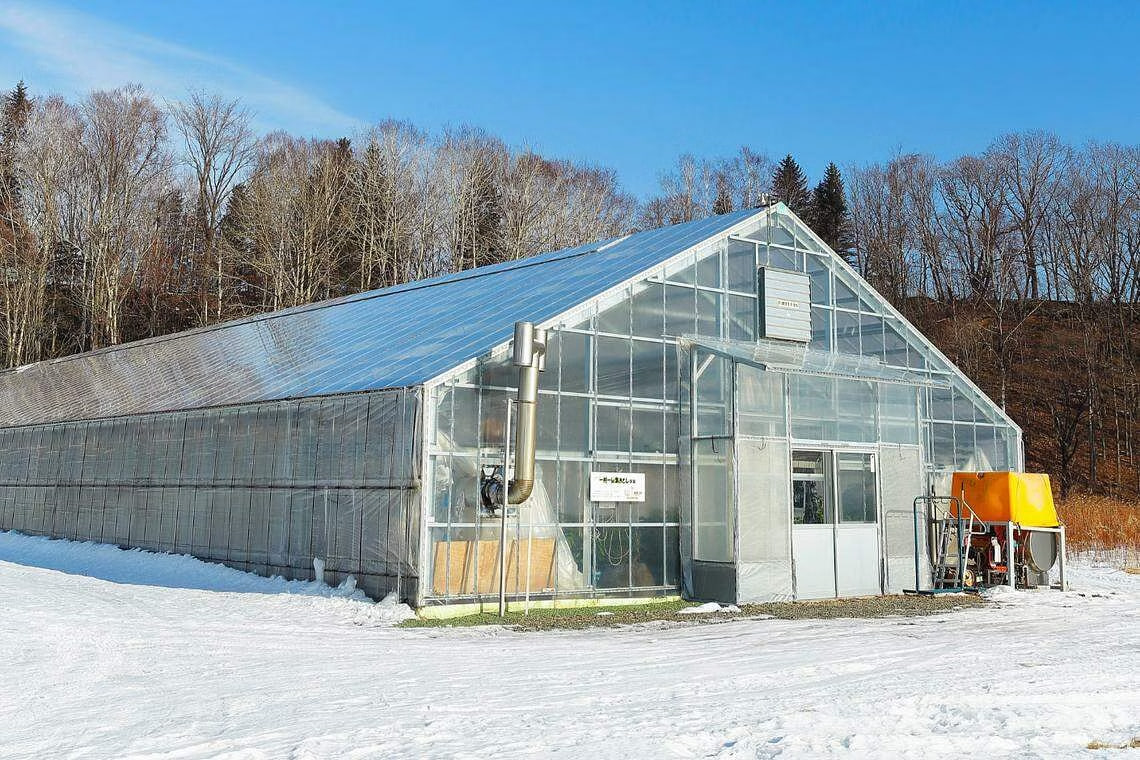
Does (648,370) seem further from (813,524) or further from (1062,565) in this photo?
(1062,565)

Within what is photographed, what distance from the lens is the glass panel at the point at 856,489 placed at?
1912 centimetres

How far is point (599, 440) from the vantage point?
17.5 m

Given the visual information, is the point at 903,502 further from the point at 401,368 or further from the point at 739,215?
the point at 401,368

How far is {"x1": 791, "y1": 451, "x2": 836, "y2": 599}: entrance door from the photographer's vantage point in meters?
18.2

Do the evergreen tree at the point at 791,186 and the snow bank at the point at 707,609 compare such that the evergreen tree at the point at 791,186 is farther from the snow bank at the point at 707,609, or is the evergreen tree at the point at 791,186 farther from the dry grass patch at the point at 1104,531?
the snow bank at the point at 707,609

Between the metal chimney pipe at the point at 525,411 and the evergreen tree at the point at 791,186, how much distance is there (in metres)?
47.7

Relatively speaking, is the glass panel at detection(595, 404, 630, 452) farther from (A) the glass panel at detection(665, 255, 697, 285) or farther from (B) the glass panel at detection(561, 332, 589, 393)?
(A) the glass panel at detection(665, 255, 697, 285)

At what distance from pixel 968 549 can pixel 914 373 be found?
3914 mm

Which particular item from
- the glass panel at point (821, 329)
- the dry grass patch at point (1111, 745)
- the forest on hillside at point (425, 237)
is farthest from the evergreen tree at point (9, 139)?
the dry grass patch at point (1111, 745)

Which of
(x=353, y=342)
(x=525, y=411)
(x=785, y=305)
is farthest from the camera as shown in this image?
(x=353, y=342)

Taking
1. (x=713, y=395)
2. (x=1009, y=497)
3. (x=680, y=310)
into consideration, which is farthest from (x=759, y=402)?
(x=1009, y=497)

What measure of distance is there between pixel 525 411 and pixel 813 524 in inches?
242

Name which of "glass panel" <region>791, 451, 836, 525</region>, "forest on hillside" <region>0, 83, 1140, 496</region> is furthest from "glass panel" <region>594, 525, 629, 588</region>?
"forest on hillside" <region>0, 83, 1140, 496</region>

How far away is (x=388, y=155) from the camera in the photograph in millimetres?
50250
